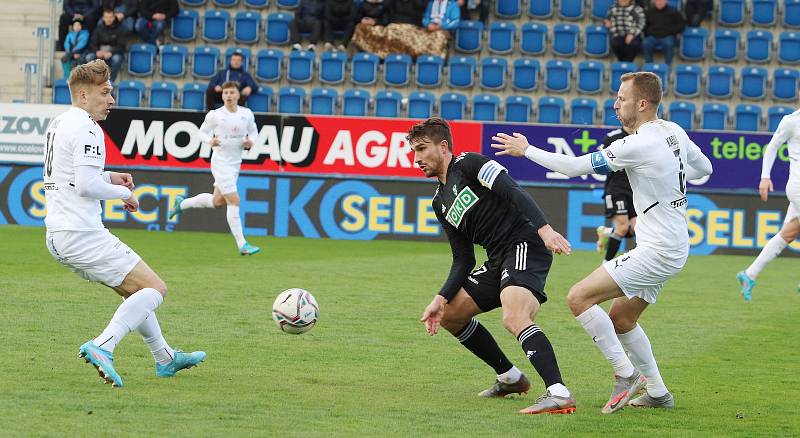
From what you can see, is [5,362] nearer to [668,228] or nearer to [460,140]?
[668,228]

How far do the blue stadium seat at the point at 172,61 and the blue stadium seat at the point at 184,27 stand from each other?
2.66ft

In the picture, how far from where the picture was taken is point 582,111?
22.5 metres

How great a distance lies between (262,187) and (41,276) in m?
7.53

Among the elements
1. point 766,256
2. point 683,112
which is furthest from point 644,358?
point 683,112

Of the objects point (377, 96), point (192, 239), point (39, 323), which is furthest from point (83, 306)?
point (377, 96)

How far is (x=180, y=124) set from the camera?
68.1ft

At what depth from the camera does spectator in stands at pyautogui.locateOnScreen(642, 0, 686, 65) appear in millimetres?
23422

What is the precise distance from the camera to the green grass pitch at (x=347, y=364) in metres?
6.59

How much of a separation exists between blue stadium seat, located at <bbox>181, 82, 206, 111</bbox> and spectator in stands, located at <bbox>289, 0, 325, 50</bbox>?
2.04 m

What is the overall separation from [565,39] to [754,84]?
3639 mm

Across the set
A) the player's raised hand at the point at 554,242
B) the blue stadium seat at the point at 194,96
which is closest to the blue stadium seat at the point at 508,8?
the blue stadium seat at the point at 194,96

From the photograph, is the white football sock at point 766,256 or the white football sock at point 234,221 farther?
the white football sock at point 234,221

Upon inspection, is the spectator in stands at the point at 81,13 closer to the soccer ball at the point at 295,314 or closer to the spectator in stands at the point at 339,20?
the spectator in stands at the point at 339,20

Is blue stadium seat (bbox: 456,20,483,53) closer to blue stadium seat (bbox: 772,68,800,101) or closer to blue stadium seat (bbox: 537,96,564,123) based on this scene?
blue stadium seat (bbox: 537,96,564,123)
